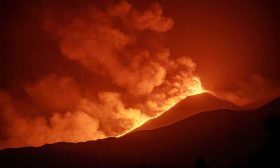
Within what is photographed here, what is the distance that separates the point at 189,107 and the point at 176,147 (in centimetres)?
5134

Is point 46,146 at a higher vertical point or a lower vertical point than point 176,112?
lower

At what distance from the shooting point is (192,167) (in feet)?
228

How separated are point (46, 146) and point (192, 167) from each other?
45578 mm

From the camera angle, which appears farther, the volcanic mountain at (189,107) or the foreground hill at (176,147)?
the volcanic mountain at (189,107)

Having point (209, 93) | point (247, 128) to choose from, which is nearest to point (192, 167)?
point (247, 128)

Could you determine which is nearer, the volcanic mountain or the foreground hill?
the foreground hill

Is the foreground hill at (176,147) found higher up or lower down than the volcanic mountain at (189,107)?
lower down

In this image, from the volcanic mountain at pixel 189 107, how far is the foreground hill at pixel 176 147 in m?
26.4

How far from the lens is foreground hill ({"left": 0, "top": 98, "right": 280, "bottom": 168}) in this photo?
7619cm

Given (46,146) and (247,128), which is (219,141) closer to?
(247,128)

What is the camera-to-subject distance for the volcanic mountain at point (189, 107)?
421 ft

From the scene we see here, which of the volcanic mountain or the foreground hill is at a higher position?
the volcanic mountain

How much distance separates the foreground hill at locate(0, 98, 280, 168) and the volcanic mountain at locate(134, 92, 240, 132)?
86.6 ft

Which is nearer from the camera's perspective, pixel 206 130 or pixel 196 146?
pixel 196 146
